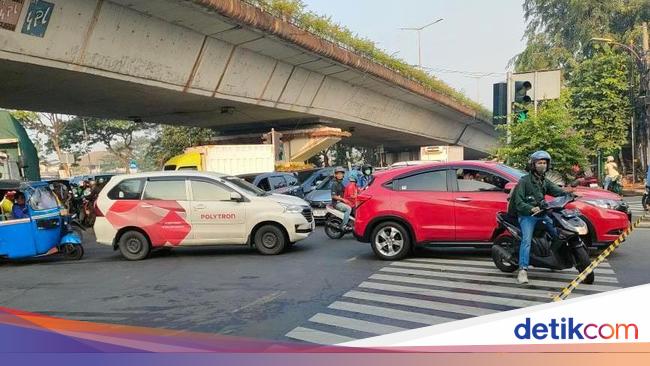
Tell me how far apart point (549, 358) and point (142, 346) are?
2.30 m

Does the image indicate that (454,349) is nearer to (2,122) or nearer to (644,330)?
(644,330)

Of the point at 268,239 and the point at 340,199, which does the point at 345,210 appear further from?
the point at 268,239

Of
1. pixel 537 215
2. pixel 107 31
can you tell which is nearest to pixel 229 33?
pixel 107 31

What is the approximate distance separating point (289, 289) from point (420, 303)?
1.88m

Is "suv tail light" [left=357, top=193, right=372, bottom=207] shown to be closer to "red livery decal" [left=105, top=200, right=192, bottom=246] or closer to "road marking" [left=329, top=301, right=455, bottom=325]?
"road marking" [left=329, top=301, right=455, bottom=325]

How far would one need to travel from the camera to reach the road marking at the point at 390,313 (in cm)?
509

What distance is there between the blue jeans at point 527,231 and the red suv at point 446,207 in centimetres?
168

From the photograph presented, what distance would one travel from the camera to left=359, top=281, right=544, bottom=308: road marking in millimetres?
5661

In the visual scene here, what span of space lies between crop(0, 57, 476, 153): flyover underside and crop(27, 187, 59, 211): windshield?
12.4ft

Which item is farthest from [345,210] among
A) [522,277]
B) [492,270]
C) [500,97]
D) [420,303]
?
[420,303]

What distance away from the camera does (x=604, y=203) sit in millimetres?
8172

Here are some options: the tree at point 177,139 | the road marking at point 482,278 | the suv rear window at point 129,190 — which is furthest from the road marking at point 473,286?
the tree at point 177,139

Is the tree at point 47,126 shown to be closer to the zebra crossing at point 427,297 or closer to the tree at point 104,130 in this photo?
the tree at point 104,130

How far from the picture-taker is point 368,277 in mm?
7500
